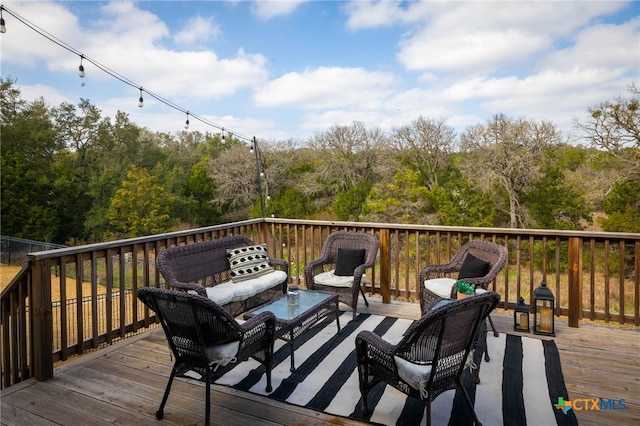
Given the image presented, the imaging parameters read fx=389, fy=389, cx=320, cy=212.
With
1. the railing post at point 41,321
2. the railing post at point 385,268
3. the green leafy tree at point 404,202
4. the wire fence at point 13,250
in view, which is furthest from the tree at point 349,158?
the railing post at point 41,321

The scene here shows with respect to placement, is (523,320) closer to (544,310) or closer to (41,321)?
(544,310)

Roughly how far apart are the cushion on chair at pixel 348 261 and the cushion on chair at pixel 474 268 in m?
1.10

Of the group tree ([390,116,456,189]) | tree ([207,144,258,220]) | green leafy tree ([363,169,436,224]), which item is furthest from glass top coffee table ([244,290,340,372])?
tree ([207,144,258,220])

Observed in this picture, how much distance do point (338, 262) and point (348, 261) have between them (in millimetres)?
132

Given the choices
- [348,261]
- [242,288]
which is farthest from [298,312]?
[348,261]

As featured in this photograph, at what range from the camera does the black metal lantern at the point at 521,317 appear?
11.9 feet

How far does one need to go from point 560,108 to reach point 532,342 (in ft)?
39.8

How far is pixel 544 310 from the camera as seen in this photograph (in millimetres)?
3602

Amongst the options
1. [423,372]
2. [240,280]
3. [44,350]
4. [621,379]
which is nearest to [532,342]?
[621,379]

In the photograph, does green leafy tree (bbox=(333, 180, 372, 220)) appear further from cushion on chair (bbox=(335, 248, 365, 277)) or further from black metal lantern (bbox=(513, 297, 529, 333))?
black metal lantern (bbox=(513, 297, 529, 333))

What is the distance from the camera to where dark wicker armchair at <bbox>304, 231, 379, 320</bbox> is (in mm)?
4051

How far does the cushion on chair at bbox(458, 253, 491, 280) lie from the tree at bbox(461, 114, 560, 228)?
12.0 metres

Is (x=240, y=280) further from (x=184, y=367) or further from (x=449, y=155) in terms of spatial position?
(x=449, y=155)

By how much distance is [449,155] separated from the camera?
16.1m
